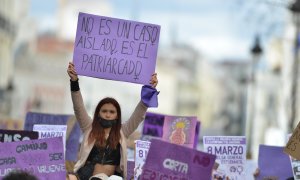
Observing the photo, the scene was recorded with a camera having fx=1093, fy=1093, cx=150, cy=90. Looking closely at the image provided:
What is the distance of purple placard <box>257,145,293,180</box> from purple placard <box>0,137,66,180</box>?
3687 mm

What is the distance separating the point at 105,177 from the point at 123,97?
103m

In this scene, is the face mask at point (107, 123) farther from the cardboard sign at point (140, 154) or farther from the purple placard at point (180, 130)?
the purple placard at point (180, 130)

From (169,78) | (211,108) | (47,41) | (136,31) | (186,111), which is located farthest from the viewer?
(211,108)

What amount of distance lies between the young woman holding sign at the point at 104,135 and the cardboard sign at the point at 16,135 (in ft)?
1.72

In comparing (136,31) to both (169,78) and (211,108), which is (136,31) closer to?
(169,78)

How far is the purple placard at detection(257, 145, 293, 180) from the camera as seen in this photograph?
13.1 m

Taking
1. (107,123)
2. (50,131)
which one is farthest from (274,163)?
(107,123)

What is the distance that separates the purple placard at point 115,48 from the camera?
11.7 meters

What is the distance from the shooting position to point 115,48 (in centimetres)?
1184

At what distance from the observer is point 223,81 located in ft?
562

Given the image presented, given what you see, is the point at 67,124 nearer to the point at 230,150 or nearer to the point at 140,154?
the point at 230,150

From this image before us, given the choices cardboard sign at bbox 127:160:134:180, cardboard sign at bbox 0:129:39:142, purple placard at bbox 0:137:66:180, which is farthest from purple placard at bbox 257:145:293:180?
purple placard at bbox 0:137:66:180

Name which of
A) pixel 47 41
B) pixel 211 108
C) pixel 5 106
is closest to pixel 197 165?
pixel 5 106

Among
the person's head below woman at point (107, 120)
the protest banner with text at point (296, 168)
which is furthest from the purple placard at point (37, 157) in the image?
the protest banner with text at point (296, 168)
